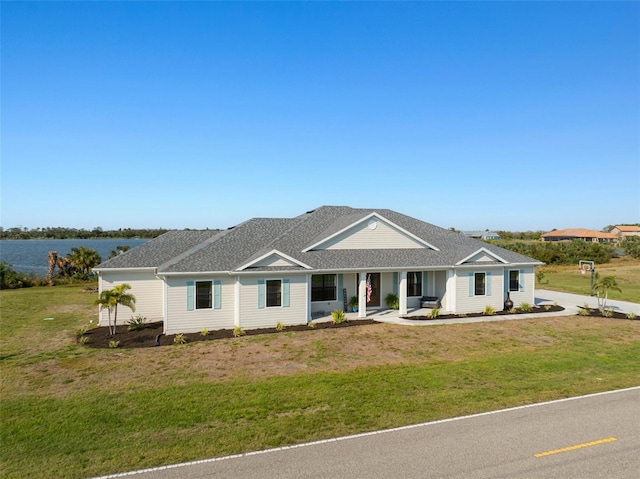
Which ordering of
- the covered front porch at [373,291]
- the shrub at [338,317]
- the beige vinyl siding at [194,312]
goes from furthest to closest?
the covered front porch at [373,291] → the shrub at [338,317] → the beige vinyl siding at [194,312]

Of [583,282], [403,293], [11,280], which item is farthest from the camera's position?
[583,282]

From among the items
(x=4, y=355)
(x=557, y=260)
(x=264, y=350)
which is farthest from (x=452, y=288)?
(x=557, y=260)

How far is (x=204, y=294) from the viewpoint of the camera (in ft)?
63.0

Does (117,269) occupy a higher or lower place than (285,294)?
higher

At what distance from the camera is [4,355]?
15.2 metres

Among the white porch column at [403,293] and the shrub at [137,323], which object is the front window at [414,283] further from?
the shrub at [137,323]

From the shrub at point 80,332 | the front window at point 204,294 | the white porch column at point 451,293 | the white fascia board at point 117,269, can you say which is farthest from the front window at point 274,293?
the white porch column at point 451,293

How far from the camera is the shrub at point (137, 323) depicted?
19578 mm

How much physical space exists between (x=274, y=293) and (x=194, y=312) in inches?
144

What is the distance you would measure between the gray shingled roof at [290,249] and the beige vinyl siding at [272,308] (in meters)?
0.63

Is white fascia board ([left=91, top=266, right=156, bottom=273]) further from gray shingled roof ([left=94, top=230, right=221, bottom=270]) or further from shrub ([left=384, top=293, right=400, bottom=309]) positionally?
shrub ([left=384, top=293, right=400, bottom=309])

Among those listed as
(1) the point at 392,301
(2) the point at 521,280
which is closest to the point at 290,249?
(1) the point at 392,301

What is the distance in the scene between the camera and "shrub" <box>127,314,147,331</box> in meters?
19.6

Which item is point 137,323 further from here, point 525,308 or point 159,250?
point 525,308
